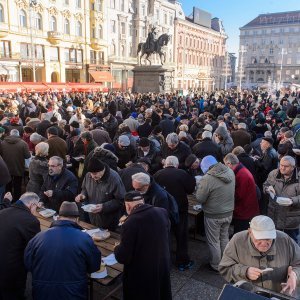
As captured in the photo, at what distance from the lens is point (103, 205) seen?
15.3 ft

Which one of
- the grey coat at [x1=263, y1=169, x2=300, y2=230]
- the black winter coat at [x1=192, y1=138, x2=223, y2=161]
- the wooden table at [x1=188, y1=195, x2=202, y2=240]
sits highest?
the black winter coat at [x1=192, y1=138, x2=223, y2=161]

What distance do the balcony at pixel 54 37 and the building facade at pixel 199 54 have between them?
1048 inches

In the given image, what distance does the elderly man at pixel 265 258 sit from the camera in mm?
2886

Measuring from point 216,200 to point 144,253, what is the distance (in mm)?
1709

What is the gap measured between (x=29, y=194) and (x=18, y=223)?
0.36 metres

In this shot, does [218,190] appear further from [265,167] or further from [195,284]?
[265,167]

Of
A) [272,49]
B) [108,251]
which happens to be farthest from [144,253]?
[272,49]

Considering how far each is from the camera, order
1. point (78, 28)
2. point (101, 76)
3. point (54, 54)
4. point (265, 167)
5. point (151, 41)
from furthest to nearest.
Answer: point (101, 76) < point (78, 28) < point (54, 54) < point (151, 41) < point (265, 167)

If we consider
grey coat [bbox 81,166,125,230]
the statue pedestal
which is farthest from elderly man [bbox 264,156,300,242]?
the statue pedestal

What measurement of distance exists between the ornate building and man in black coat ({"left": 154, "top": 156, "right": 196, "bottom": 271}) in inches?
1317

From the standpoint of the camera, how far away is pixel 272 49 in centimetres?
10606

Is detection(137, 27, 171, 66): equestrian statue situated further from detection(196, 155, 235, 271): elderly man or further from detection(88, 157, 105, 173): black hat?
detection(88, 157, 105, 173): black hat

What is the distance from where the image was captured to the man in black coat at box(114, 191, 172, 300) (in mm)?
3424

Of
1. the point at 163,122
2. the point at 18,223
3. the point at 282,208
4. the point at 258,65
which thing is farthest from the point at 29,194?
the point at 258,65
